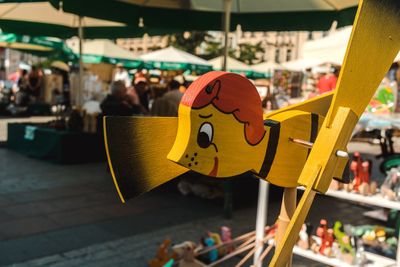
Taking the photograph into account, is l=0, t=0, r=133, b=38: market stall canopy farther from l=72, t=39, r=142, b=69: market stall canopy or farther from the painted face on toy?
the painted face on toy

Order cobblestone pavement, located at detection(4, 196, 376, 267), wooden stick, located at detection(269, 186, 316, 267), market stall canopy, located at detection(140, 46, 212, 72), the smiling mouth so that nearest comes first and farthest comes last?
wooden stick, located at detection(269, 186, 316, 267)
the smiling mouth
cobblestone pavement, located at detection(4, 196, 376, 267)
market stall canopy, located at detection(140, 46, 212, 72)

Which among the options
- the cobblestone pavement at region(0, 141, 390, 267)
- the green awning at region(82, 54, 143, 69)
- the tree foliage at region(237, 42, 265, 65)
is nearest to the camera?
the cobblestone pavement at region(0, 141, 390, 267)

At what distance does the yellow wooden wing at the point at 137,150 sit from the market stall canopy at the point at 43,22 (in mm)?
6803

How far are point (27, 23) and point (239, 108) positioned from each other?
304 inches

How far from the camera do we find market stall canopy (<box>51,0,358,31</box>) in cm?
552

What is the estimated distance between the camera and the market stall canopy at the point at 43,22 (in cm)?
766

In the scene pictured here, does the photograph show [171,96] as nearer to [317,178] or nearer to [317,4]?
[317,4]

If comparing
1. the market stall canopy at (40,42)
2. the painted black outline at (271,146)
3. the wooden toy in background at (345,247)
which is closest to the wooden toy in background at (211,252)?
the wooden toy in background at (345,247)

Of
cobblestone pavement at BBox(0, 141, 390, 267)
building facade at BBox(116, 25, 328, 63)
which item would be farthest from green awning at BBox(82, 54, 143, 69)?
building facade at BBox(116, 25, 328, 63)

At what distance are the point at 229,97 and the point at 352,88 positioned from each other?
328 millimetres

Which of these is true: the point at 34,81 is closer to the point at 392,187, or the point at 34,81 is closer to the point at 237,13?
the point at 237,13

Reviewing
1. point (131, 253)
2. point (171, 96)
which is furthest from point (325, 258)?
point (171, 96)

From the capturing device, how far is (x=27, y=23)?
7922 millimetres

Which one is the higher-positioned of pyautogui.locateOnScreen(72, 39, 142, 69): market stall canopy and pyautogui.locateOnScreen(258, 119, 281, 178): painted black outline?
pyautogui.locateOnScreen(72, 39, 142, 69): market stall canopy
